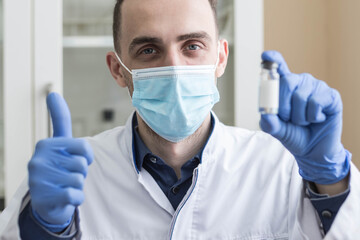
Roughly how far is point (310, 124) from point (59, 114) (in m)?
0.52

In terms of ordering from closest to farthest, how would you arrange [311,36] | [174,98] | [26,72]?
[174,98] → [26,72] → [311,36]

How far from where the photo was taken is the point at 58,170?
29.7 inches

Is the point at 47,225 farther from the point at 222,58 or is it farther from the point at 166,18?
the point at 222,58

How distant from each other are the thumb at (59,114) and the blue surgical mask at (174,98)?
347 mm

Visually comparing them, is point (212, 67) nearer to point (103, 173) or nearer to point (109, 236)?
point (103, 173)

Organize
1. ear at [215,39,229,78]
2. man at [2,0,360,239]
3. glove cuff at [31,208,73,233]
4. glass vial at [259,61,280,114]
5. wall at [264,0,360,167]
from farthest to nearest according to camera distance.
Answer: wall at [264,0,360,167] < ear at [215,39,229,78] < man at [2,0,360,239] < glove cuff at [31,208,73,233] < glass vial at [259,61,280,114]

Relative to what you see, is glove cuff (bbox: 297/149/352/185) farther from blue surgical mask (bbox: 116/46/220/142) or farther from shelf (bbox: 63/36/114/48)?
shelf (bbox: 63/36/114/48)

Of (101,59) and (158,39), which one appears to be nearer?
(158,39)

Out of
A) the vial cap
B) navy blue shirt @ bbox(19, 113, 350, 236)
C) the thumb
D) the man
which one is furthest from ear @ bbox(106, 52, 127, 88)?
the vial cap

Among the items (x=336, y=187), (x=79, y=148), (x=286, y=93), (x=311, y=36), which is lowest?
(x=336, y=187)

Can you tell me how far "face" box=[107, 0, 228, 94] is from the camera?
3.64 feet

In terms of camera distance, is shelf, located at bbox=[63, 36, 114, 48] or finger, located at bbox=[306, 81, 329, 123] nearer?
finger, located at bbox=[306, 81, 329, 123]

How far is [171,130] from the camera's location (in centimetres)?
107

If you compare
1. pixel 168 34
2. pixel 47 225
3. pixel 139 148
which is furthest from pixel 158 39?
pixel 47 225
